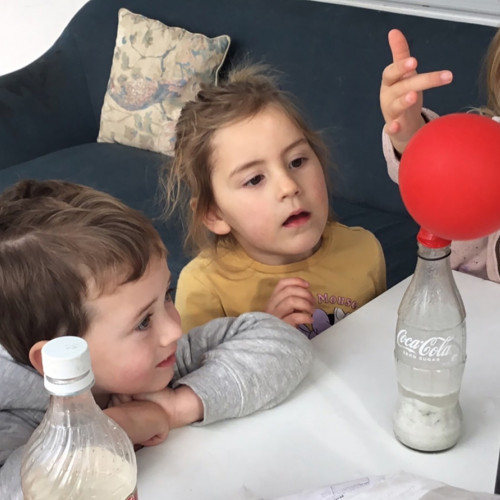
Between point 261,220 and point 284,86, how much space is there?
1.14 m

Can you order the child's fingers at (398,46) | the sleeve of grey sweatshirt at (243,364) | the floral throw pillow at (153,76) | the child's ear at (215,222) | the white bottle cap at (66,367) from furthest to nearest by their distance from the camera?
the floral throw pillow at (153,76) → the child's ear at (215,222) → the child's fingers at (398,46) → the sleeve of grey sweatshirt at (243,364) → the white bottle cap at (66,367)

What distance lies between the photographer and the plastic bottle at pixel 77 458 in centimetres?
64

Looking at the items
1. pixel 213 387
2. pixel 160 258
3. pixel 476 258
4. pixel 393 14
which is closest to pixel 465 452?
pixel 213 387

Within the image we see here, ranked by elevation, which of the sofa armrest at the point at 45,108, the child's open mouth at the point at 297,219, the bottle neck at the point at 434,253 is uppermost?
the bottle neck at the point at 434,253

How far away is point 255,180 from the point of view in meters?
1.17

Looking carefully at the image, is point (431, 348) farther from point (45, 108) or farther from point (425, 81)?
point (45, 108)

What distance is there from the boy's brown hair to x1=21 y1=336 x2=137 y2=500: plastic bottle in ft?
0.56

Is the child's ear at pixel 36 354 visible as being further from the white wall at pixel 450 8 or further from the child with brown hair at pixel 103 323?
the white wall at pixel 450 8

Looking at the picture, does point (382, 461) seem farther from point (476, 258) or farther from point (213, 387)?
point (476, 258)

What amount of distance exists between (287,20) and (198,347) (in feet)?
4.84

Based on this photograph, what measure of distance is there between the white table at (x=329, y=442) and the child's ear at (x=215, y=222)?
0.34 m

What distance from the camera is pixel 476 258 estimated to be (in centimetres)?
125

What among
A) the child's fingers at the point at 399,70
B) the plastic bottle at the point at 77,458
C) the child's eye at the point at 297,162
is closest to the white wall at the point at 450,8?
the child's eye at the point at 297,162

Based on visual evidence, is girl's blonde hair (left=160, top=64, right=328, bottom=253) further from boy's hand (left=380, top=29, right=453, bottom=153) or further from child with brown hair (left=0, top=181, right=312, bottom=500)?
child with brown hair (left=0, top=181, right=312, bottom=500)
